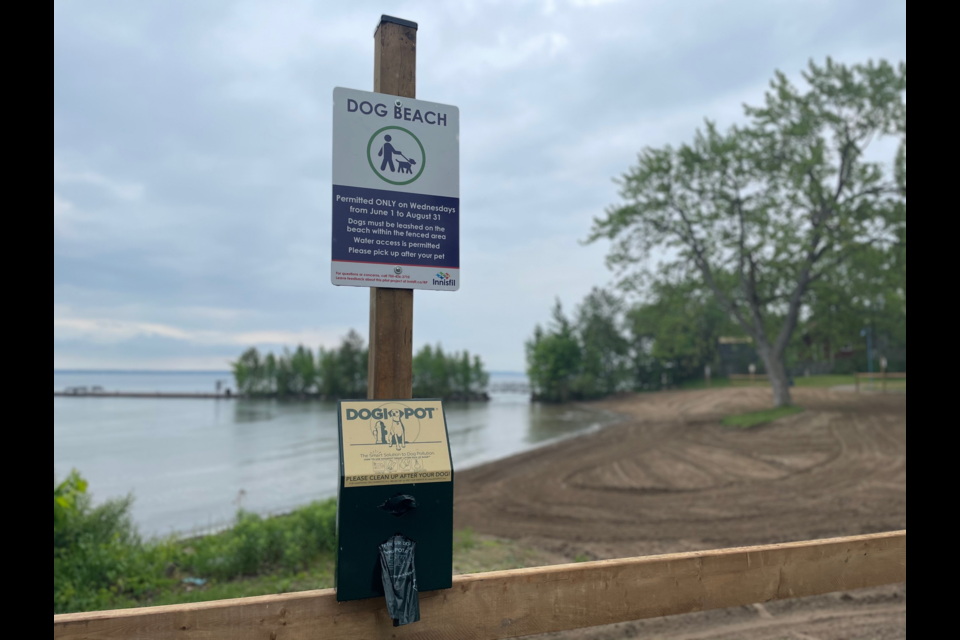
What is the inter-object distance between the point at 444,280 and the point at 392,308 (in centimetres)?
24

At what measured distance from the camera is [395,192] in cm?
244

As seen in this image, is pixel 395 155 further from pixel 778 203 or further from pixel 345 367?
pixel 345 367

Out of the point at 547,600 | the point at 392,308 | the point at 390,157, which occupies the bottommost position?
the point at 547,600

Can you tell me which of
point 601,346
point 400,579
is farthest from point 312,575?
point 601,346

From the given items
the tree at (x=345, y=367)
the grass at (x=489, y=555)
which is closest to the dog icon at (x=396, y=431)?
the grass at (x=489, y=555)

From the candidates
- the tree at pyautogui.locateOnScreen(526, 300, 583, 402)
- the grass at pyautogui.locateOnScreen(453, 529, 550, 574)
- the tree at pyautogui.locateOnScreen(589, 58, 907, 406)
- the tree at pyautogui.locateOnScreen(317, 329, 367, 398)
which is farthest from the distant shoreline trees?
the grass at pyautogui.locateOnScreen(453, 529, 550, 574)

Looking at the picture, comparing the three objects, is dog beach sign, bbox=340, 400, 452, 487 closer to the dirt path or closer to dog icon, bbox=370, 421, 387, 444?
dog icon, bbox=370, 421, 387, 444

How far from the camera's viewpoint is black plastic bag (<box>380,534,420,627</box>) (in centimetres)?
200

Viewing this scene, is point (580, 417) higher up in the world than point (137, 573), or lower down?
lower down

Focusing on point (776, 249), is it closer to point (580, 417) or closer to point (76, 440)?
point (580, 417)

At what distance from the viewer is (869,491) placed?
1097 centimetres
